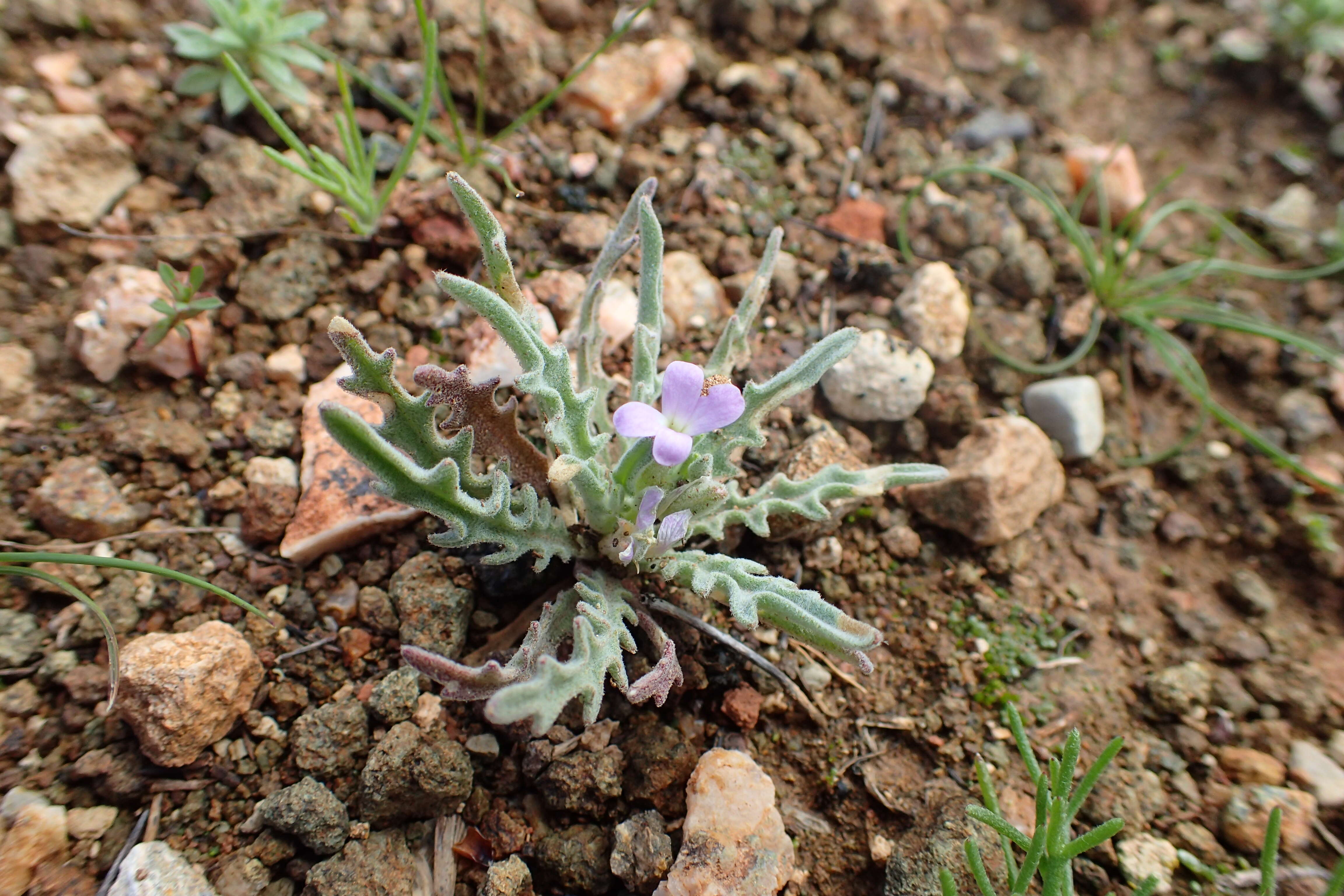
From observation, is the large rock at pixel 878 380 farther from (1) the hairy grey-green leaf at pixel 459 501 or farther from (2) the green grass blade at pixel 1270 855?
(2) the green grass blade at pixel 1270 855

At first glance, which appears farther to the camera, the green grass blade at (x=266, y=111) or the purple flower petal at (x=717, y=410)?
the green grass blade at (x=266, y=111)

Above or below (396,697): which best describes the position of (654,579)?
above

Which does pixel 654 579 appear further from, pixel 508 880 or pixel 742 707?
pixel 508 880

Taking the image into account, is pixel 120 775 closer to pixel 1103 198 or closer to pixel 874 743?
pixel 874 743

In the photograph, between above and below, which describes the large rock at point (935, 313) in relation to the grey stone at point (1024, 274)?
below

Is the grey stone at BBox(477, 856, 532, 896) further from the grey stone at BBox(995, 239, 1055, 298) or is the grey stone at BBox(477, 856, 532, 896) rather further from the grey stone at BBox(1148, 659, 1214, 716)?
the grey stone at BBox(995, 239, 1055, 298)

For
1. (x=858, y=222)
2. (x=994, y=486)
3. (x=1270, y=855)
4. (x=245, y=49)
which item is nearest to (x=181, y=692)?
(x=245, y=49)

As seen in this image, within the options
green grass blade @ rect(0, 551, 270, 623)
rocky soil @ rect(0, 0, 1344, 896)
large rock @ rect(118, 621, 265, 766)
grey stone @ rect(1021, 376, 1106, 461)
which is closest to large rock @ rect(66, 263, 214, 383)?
rocky soil @ rect(0, 0, 1344, 896)

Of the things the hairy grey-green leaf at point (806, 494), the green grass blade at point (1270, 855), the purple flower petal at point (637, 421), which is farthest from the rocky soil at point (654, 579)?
the purple flower petal at point (637, 421)
